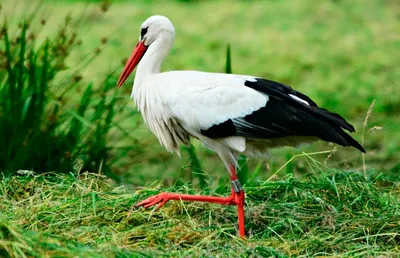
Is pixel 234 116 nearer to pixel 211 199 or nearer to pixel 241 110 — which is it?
pixel 241 110

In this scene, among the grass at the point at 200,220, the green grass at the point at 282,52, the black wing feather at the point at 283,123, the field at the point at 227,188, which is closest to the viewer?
the grass at the point at 200,220

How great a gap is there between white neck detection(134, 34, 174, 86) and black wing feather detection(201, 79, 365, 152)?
0.48 m

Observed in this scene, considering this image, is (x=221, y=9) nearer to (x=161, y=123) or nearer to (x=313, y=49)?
(x=313, y=49)

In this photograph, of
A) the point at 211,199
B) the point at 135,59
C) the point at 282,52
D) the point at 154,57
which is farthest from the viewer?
the point at 282,52

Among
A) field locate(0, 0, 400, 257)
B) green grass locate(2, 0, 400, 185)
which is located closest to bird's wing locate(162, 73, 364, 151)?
field locate(0, 0, 400, 257)

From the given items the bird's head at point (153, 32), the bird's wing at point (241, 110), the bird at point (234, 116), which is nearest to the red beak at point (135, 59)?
the bird's head at point (153, 32)

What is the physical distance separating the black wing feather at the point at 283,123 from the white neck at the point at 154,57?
1.58ft

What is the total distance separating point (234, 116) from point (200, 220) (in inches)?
19.7

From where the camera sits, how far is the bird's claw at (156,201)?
402cm

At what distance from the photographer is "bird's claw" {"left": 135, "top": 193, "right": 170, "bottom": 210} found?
158 inches

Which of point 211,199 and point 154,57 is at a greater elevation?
point 154,57

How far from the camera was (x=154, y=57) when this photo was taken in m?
4.38

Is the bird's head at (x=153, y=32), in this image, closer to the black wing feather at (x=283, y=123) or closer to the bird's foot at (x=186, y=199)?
the black wing feather at (x=283, y=123)

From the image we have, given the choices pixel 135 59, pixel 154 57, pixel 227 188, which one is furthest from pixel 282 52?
pixel 154 57
